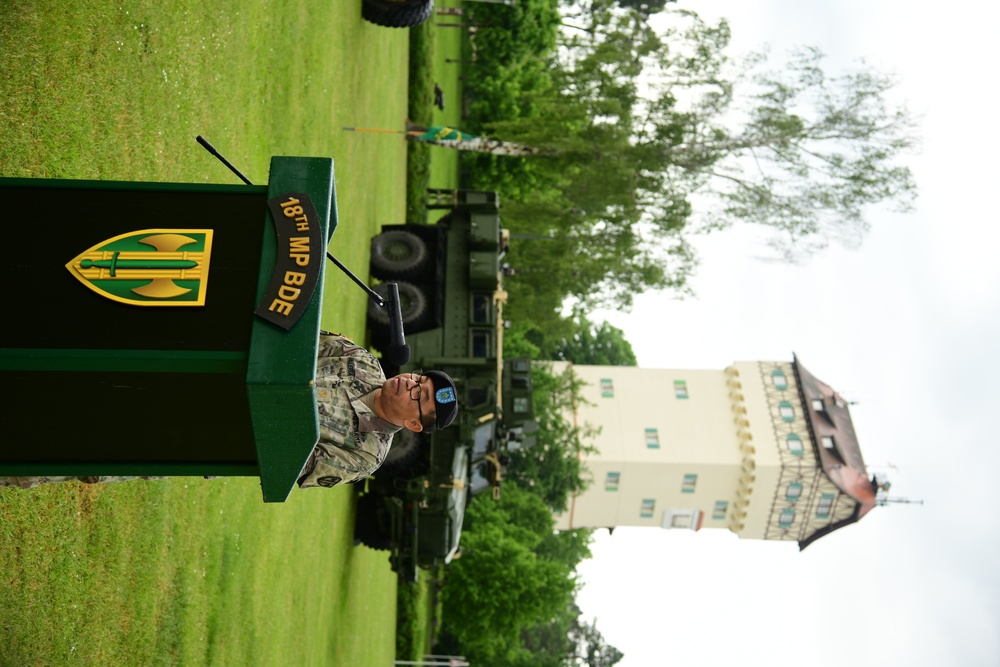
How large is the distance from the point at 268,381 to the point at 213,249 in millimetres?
781

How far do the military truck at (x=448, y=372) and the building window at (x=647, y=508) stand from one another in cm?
1952

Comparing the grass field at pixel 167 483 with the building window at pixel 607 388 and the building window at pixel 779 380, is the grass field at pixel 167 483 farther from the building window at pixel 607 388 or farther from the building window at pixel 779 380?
the building window at pixel 779 380

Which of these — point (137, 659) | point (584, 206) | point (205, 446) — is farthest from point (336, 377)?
point (584, 206)

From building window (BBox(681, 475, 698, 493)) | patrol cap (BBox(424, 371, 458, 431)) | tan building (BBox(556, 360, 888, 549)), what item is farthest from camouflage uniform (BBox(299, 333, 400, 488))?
building window (BBox(681, 475, 698, 493))

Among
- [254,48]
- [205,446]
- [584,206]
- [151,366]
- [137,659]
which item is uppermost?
[584,206]

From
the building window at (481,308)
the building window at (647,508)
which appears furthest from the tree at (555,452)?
the building window at (481,308)

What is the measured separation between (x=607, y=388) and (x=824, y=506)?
397 inches

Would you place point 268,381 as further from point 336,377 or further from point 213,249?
point 336,377

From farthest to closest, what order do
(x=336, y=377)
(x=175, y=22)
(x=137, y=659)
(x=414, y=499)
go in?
(x=414, y=499) < (x=175, y=22) < (x=137, y=659) < (x=336, y=377)

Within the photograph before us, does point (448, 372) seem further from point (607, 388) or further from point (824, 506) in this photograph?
point (824, 506)

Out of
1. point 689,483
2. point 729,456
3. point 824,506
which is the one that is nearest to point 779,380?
point 729,456

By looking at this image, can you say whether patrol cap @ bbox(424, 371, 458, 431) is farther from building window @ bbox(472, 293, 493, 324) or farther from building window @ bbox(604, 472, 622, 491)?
building window @ bbox(604, 472, 622, 491)

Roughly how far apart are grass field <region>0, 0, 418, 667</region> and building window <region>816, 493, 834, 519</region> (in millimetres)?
26248

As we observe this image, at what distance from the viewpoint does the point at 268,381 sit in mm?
3699
